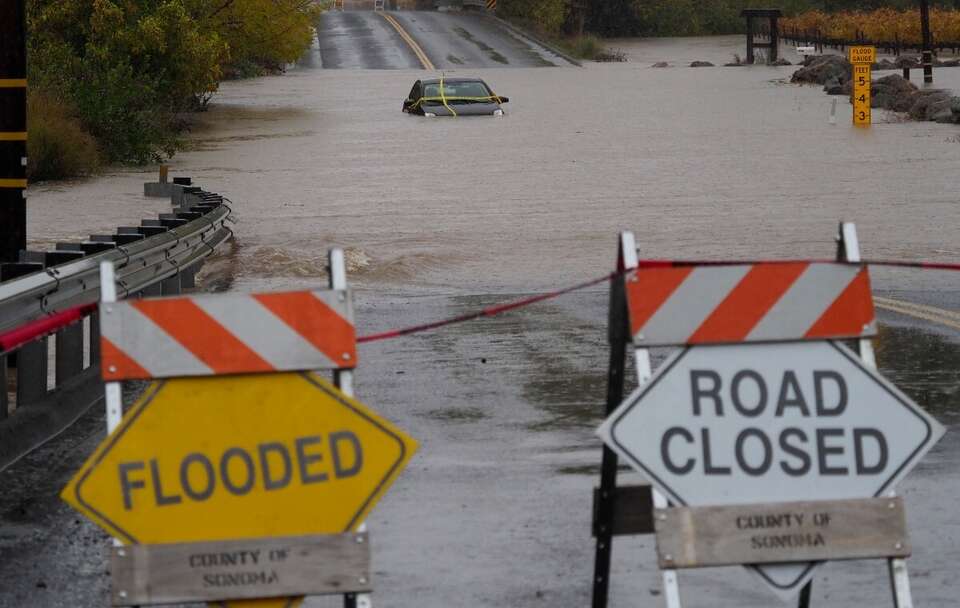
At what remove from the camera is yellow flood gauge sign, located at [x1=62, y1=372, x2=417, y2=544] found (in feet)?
17.8

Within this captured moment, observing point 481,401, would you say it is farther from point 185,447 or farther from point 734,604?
point 185,447

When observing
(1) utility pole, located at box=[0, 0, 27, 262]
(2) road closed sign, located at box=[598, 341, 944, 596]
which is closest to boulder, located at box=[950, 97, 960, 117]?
(1) utility pole, located at box=[0, 0, 27, 262]

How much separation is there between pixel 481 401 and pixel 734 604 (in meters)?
4.20

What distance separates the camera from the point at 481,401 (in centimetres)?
1042

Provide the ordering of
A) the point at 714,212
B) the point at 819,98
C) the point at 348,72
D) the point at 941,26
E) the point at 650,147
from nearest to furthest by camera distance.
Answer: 1. the point at 714,212
2. the point at 650,147
3. the point at 819,98
4. the point at 348,72
5. the point at 941,26

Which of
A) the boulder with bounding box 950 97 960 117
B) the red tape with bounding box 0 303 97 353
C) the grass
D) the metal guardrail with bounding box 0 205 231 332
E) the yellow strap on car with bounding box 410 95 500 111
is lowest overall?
the yellow strap on car with bounding box 410 95 500 111

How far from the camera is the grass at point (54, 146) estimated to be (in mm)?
28406

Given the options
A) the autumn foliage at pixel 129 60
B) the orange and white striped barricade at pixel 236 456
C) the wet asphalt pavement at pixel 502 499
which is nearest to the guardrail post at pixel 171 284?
the wet asphalt pavement at pixel 502 499

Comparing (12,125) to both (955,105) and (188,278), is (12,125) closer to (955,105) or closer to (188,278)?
(188,278)

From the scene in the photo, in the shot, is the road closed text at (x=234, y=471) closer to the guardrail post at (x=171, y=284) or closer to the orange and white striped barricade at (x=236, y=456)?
the orange and white striped barricade at (x=236, y=456)

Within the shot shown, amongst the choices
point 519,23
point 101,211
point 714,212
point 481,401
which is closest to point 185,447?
point 481,401

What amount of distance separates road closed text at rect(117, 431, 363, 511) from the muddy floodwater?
1.13 metres

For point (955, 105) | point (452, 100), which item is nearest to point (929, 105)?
point (955, 105)

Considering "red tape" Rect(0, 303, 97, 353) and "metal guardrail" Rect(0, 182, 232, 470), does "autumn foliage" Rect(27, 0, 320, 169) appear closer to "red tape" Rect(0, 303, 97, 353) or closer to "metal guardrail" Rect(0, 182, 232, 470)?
"metal guardrail" Rect(0, 182, 232, 470)
